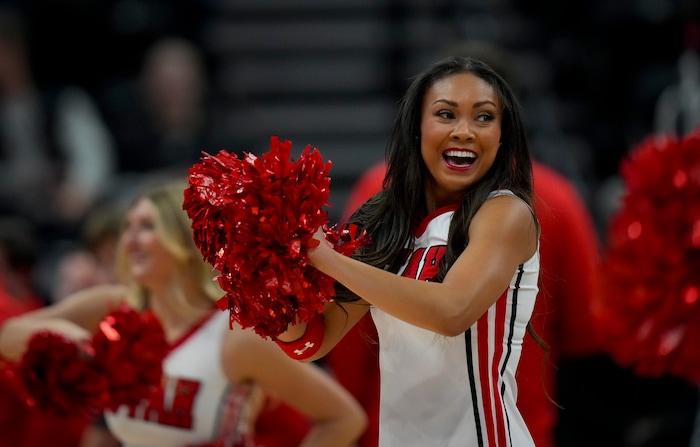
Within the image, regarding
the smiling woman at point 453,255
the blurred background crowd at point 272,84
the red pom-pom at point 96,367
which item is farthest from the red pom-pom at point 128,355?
the blurred background crowd at point 272,84

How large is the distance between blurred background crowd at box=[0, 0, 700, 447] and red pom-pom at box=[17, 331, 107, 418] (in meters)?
2.75

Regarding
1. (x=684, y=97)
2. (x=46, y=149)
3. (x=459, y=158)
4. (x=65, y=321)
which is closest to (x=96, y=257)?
(x=46, y=149)

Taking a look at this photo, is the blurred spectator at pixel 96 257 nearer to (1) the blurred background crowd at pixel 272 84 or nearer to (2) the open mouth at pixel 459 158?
(1) the blurred background crowd at pixel 272 84

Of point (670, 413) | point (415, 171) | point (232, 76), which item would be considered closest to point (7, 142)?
point (232, 76)

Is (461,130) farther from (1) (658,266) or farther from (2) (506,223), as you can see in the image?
(1) (658,266)

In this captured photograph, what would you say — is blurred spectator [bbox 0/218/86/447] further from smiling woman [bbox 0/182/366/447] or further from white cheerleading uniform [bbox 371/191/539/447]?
white cheerleading uniform [bbox 371/191/539/447]

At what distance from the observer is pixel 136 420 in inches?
151

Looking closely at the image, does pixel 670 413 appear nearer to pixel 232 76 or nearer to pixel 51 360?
pixel 51 360

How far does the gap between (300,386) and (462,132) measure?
1462 mm

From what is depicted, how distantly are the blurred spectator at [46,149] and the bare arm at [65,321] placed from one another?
11.2 feet

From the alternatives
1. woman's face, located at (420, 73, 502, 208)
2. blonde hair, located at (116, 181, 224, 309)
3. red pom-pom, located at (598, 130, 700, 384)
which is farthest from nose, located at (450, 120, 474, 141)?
blonde hair, located at (116, 181, 224, 309)

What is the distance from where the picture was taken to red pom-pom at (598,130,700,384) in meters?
3.51

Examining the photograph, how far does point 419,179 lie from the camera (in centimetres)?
266

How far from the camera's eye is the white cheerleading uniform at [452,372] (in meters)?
2.53
